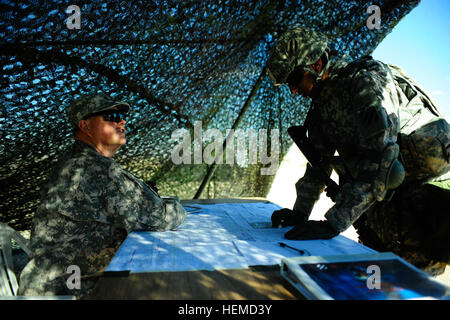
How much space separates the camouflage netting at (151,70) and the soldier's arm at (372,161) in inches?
60.7

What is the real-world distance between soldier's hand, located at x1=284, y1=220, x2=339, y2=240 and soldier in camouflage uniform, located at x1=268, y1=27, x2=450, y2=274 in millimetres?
33

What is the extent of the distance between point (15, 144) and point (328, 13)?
337 cm

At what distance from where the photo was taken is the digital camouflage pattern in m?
1.51

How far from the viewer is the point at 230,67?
3.07 m

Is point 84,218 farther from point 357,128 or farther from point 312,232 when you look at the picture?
point 357,128

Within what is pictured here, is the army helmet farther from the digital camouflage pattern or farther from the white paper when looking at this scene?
the digital camouflage pattern

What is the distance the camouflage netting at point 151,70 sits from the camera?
2150 millimetres

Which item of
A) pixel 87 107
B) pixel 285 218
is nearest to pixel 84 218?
pixel 87 107

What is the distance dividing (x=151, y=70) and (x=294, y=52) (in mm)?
1390

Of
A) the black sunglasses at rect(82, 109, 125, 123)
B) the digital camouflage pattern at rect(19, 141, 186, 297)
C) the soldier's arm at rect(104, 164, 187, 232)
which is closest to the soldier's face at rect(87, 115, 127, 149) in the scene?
the black sunglasses at rect(82, 109, 125, 123)

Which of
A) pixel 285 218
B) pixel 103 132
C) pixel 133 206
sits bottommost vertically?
pixel 285 218

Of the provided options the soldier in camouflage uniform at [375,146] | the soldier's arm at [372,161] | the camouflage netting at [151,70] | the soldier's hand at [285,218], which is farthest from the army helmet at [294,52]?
the soldier's hand at [285,218]

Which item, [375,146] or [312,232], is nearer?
[312,232]

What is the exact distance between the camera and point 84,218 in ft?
5.17
